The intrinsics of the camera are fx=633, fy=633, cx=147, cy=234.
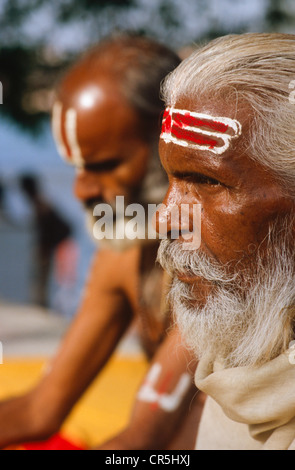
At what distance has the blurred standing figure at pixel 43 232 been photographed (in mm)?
5488

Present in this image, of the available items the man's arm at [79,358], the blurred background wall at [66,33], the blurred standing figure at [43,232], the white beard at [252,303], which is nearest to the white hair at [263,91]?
the white beard at [252,303]

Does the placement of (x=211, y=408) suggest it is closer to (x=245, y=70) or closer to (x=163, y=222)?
(x=163, y=222)

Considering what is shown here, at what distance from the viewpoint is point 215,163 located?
0.98 meters

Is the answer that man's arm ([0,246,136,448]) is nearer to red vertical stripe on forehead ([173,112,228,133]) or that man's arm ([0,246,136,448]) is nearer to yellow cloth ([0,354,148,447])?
yellow cloth ([0,354,148,447])

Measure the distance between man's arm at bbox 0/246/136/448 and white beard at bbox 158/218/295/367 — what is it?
932 millimetres

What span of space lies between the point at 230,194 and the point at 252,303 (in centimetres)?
19

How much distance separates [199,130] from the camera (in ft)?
3.28

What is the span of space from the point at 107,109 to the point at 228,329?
0.89 metres

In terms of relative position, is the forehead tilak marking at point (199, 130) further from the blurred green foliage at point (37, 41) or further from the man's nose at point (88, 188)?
the blurred green foliage at point (37, 41)

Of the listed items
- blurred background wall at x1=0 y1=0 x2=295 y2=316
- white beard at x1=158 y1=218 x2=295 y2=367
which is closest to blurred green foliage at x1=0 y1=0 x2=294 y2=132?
blurred background wall at x1=0 y1=0 x2=295 y2=316

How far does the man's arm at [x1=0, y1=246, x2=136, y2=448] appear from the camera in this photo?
2.03 m

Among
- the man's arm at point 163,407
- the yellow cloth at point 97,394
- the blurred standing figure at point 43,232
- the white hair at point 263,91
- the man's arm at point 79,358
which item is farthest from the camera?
the blurred standing figure at point 43,232

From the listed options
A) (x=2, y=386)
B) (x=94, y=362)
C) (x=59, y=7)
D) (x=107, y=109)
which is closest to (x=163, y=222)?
(x=107, y=109)

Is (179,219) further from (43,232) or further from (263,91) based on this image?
(43,232)
